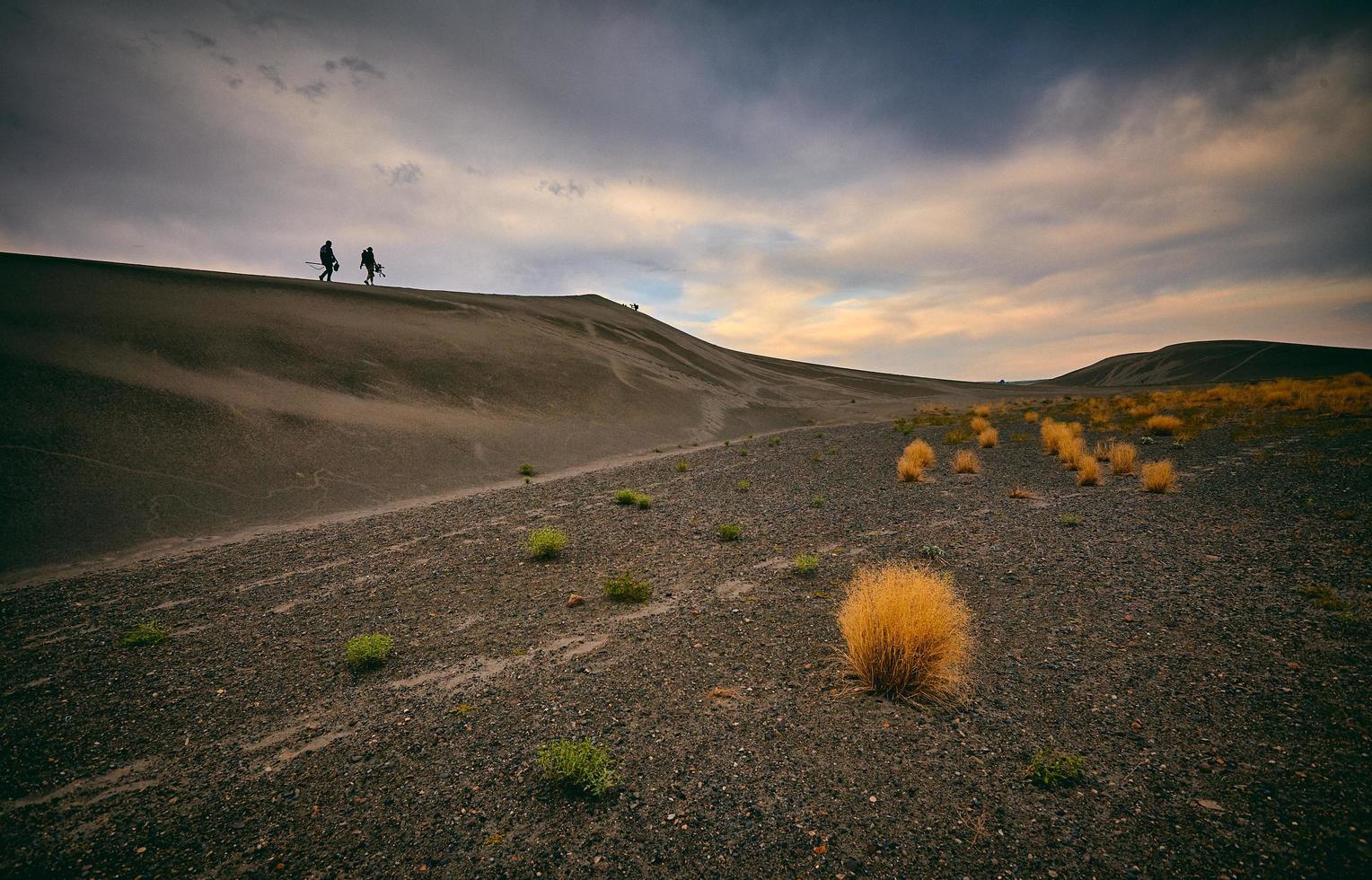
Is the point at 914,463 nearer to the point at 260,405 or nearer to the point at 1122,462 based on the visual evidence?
the point at 1122,462

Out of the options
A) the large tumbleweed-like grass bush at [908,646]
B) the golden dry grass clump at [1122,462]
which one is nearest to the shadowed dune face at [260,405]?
the large tumbleweed-like grass bush at [908,646]

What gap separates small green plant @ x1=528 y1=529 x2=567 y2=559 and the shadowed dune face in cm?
869

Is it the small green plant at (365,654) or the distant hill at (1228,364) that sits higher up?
the distant hill at (1228,364)

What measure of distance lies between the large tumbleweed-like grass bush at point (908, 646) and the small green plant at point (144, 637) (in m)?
9.15

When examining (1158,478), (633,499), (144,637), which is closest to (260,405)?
(144,637)

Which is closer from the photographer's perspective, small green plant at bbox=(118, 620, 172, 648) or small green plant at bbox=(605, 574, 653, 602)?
small green plant at bbox=(118, 620, 172, 648)

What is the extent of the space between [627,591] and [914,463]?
36.5 feet

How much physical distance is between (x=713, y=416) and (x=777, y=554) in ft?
90.6

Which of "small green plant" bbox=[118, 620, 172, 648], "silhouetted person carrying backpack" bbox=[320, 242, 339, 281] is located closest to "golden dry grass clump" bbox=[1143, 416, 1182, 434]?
"small green plant" bbox=[118, 620, 172, 648]

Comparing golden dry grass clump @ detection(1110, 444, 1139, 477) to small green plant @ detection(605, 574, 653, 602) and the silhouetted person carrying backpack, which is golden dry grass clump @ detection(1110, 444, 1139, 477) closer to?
small green plant @ detection(605, 574, 653, 602)

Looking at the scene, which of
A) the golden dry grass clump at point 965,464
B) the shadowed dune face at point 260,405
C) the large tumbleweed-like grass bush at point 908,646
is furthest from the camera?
the golden dry grass clump at point 965,464

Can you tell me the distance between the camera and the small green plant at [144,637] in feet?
21.8

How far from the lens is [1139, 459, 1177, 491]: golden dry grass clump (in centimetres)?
1136

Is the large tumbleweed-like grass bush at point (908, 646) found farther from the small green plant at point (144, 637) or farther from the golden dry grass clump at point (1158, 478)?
the golden dry grass clump at point (1158, 478)
